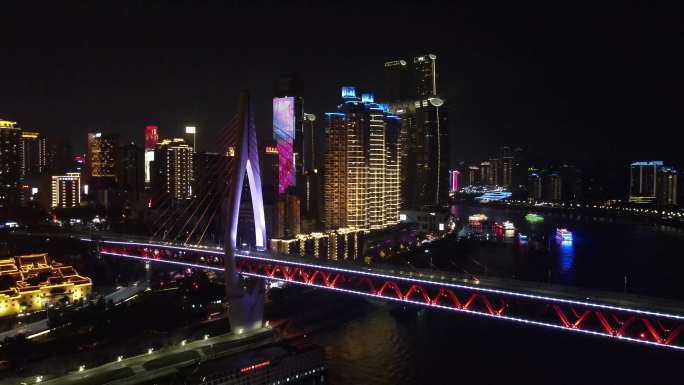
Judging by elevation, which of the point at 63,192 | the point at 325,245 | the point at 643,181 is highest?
the point at 643,181

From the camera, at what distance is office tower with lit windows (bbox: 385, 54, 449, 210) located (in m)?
36.6

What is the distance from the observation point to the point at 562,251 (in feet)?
82.0

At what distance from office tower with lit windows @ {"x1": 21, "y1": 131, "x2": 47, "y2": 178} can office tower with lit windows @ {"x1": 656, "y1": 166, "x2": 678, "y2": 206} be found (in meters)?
47.8

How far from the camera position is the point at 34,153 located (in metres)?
38.4

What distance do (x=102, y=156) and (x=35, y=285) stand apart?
27.3 m

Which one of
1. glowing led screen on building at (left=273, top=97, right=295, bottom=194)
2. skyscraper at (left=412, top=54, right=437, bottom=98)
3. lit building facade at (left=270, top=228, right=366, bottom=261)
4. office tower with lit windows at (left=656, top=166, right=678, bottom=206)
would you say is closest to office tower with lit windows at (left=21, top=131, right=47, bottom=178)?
glowing led screen on building at (left=273, top=97, right=295, bottom=194)

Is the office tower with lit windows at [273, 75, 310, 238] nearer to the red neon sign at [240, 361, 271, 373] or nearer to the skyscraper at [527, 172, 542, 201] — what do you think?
the red neon sign at [240, 361, 271, 373]

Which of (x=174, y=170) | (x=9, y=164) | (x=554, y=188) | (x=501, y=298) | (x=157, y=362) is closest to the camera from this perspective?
(x=501, y=298)

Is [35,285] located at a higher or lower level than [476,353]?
higher

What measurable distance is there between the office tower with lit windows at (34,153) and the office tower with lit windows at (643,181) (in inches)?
1840

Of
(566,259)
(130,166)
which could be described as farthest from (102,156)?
(566,259)

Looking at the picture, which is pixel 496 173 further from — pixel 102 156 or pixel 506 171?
pixel 102 156

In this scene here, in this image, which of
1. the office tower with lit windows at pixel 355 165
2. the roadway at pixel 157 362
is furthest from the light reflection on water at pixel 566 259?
the roadway at pixel 157 362

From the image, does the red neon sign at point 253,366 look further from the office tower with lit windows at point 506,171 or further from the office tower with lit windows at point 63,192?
the office tower with lit windows at point 506,171
